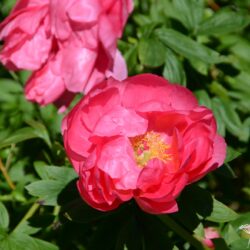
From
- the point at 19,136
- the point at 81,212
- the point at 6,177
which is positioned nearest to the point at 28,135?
the point at 19,136

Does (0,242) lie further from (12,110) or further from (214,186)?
(214,186)

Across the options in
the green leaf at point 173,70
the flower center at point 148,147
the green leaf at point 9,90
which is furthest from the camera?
the green leaf at point 9,90

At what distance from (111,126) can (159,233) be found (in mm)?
239

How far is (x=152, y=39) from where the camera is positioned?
4.88 feet

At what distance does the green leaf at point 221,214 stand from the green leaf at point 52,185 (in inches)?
10.3

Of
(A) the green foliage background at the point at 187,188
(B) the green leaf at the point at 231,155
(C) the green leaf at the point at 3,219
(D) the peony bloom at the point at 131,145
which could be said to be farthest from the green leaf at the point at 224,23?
(C) the green leaf at the point at 3,219

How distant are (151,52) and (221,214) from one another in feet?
1.36

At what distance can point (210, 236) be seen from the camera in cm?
131

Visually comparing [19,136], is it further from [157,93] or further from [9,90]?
[157,93]

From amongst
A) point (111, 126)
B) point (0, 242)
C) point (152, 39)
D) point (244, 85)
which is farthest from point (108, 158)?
point (244, 85)

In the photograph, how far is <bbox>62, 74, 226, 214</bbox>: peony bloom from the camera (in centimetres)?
105

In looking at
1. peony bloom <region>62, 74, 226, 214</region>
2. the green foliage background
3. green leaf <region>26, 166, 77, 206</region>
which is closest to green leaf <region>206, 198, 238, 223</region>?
the green foliage background

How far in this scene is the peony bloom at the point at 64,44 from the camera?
4.32 ft

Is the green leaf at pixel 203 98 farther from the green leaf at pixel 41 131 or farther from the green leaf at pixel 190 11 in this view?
the green leaf at pixel 41 131
